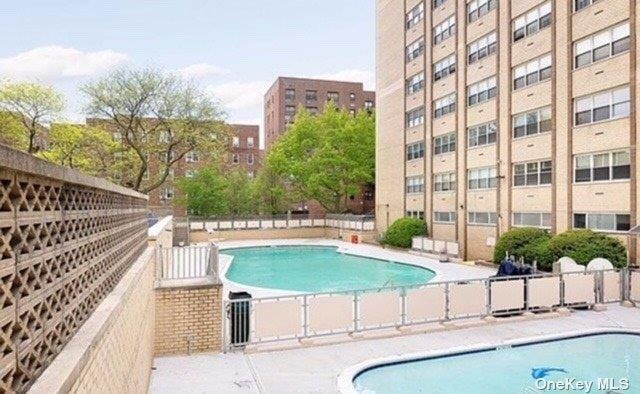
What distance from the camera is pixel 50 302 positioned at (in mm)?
2414

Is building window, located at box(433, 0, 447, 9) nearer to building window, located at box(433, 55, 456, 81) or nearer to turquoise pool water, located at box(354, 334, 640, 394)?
building window, located at box(433, 55, 456, 81)

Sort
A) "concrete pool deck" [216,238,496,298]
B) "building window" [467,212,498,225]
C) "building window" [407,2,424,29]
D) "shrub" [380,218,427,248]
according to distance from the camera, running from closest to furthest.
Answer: "concrete pool deck" [216,238,496,298] < "building window" [467,212,498,225] < "shrub" [380,218,427,248] < "building window" [407,2,424,29]

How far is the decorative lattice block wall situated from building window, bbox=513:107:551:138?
67.1 ft

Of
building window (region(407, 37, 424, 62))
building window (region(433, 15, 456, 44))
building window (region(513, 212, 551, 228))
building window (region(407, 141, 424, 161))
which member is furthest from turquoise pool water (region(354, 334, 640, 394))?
building window (region(407, 37, 424, 62))

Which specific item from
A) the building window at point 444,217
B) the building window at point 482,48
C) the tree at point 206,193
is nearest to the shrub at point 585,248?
the building window at point 444,217

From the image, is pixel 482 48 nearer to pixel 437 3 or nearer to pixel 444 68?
pixel 444 68

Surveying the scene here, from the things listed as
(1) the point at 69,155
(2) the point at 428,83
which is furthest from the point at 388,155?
(1) the point at 69,155

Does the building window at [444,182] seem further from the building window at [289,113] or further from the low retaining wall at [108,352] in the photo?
the building window at [289,113]

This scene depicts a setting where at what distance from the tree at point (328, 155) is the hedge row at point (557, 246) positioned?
20806mm

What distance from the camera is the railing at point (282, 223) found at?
118ft

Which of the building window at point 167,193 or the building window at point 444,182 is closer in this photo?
the building window at point 444,182

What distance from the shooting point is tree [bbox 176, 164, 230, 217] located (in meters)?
40.9

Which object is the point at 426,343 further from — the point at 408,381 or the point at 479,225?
the point at 479,225

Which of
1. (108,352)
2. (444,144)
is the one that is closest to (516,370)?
(108,352)
